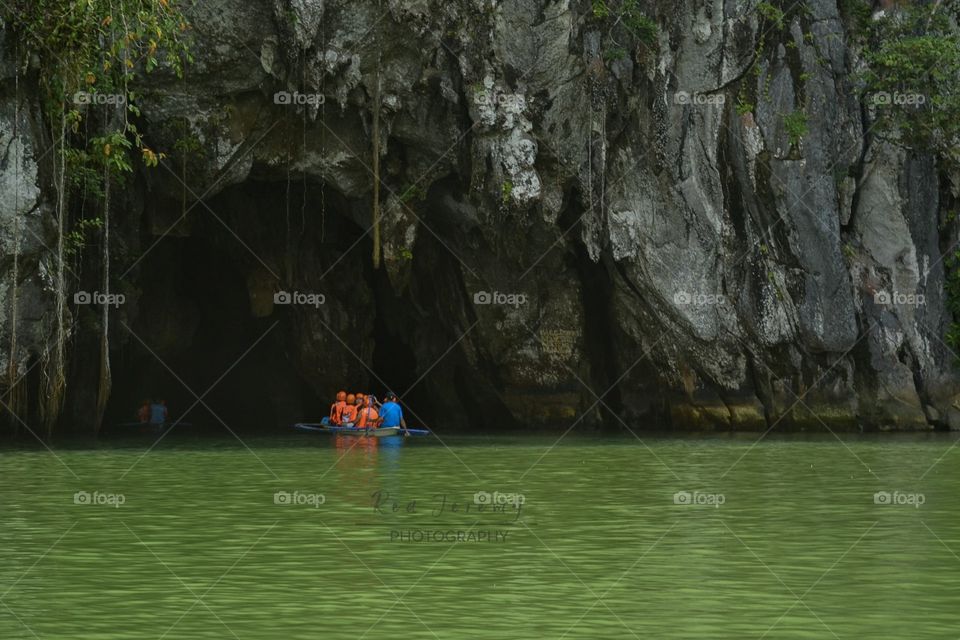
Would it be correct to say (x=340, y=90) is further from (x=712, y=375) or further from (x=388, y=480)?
(x=388, y=480)

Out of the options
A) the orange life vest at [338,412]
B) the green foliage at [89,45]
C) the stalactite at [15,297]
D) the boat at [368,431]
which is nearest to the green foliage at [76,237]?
the stalactite at [15,297]

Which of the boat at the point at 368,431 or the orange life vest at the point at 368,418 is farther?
the orange life vest at the point at 368,418

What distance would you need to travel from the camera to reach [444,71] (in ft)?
85.5

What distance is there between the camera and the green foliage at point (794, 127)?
2745 centimetres

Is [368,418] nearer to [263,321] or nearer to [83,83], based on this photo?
[83,83]

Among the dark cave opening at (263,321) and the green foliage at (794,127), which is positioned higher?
the green foliage at (794,127)
